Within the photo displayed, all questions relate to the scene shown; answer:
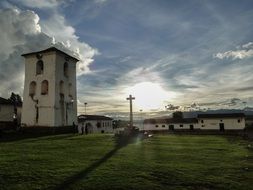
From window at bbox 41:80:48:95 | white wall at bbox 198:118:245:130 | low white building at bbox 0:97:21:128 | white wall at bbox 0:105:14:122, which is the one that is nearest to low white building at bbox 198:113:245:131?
white wall at bbox 198:118:245:130

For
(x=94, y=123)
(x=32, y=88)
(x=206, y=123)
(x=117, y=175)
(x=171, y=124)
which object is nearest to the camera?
(x=117, y=175)

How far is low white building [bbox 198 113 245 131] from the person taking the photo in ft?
186

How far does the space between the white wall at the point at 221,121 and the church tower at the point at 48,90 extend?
34.2m

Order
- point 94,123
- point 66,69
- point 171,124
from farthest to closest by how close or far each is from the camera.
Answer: point 94,123 → point 171,124 → point 66,69

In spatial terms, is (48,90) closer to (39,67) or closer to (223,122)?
(39,67)

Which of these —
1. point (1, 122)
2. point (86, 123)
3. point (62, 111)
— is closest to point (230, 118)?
point (86, 123)

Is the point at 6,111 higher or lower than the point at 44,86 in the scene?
lower

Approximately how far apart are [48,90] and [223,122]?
40.9m

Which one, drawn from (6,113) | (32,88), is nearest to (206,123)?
(32,88)

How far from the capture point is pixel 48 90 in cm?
3444

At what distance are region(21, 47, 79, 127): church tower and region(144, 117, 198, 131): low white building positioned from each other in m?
31.3

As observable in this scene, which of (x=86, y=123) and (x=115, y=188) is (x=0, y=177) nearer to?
(x=115, y=188)

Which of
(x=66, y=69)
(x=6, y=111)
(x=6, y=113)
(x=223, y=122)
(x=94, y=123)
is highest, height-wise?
(x=66, y=69)

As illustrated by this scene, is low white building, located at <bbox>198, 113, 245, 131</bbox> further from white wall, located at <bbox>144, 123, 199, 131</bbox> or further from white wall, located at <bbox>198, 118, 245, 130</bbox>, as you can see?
white wall, located at <bbox>144, 123, 199, 131</bbox>
